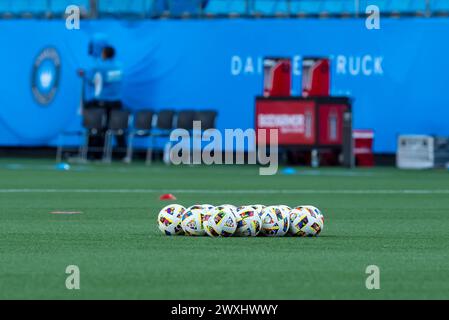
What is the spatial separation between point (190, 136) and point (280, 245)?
65.9 ft

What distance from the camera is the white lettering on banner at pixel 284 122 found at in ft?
95.4

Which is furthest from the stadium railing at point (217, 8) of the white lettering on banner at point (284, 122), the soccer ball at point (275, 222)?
the soccer ball at point (275, 222)

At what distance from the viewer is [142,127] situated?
30.7 meters

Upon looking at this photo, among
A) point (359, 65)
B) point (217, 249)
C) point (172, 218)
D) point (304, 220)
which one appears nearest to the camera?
point (217, 249)

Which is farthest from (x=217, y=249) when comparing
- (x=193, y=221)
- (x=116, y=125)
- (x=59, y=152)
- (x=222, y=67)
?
(x=59, y=152)

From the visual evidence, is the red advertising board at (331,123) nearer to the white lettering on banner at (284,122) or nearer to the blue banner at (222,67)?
the white lettering on banner at (284,122)

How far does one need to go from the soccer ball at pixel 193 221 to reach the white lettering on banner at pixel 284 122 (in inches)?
706

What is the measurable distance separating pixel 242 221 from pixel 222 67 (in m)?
20.4

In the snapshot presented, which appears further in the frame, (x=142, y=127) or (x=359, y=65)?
(x=142, y=127)

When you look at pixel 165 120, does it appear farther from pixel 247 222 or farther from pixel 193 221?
pixel 247 222

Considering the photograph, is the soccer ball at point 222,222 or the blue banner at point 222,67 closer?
the soccer ball at point 222,222

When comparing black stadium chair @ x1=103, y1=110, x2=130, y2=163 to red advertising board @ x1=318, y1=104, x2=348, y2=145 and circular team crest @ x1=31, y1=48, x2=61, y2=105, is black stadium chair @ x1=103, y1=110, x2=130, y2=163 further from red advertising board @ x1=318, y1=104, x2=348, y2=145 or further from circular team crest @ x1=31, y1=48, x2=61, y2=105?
red advertising board @ x1=318, y1=104, x2=348, y2=145

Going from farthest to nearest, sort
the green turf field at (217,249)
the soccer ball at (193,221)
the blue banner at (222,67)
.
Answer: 1. the blue banner at (222,67)
2. the soccer ball at (193,221)
3. the green turf field at (217,249)

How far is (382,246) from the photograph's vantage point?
10695mm
